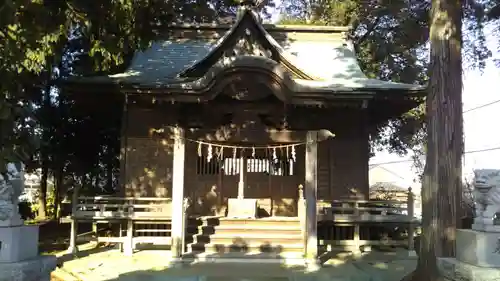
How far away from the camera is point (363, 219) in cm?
1170

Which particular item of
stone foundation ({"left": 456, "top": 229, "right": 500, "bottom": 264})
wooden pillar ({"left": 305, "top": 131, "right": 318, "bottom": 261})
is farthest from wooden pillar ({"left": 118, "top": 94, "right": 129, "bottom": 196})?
stone foundation ({"left": 456, "top": 229, "right": 500, "bottom": 264})

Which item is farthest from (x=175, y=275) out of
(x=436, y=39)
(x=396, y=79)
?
(x=396, y=79)

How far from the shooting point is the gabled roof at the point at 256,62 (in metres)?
11.4

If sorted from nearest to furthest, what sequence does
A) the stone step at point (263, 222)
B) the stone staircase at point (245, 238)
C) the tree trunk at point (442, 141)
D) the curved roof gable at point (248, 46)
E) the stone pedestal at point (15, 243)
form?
1. the stone pedestal at point (15, 243)
2. the tree trunk at point (442, 141)
3. the stone staircase at point (245, 238)
4. the stone step at point (263, 222)
5. the curved roof gable at point (248, 46)

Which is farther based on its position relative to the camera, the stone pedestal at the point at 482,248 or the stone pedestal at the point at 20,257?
the stone pedestal at the point at 482,248

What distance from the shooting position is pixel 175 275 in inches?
358

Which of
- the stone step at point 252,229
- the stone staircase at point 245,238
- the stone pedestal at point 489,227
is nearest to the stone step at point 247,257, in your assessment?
the stone staircase at point 245,238

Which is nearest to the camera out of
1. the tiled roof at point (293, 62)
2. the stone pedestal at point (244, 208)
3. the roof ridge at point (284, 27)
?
the tiled roof at point (293, 62)

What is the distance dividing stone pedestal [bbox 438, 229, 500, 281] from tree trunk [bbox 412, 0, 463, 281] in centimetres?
87

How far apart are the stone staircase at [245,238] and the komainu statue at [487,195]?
5.29 m

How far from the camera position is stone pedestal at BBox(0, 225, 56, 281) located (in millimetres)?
5008

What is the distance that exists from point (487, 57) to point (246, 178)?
8580 mm

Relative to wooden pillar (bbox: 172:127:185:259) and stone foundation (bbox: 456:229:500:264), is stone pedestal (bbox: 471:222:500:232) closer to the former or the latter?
stone foundation (bbox: 456:229:500:264)

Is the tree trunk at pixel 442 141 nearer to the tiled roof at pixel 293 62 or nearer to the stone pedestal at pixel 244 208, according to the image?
the tiled roof at pixel 293 62
